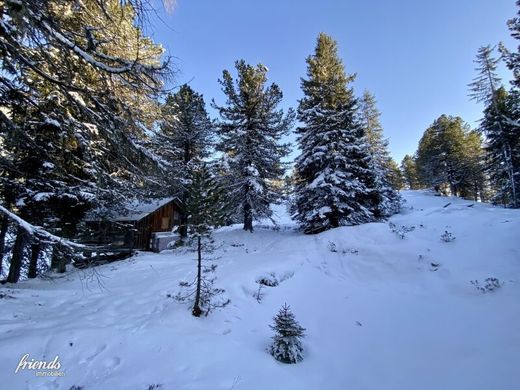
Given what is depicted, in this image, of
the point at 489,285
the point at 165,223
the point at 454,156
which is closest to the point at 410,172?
the point at 454,156

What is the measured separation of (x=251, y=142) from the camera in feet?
59.3

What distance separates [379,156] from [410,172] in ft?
102

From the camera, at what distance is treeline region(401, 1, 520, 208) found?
68.0 feet

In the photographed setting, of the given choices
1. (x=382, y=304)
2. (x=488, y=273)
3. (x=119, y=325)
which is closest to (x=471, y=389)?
(x=382, y=304)

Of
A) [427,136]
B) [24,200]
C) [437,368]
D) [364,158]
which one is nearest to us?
[437,368]

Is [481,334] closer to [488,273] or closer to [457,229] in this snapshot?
[488,273]

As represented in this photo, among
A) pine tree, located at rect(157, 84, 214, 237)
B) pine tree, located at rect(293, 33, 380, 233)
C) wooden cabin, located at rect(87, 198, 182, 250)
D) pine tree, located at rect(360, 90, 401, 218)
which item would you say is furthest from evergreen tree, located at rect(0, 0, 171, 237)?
pine tree, located at rect(360, 90, 401, 218)

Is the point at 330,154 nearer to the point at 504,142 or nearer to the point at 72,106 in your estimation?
the point at 72,106

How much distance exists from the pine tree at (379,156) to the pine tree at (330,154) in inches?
214

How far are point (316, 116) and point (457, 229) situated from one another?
30.8ft

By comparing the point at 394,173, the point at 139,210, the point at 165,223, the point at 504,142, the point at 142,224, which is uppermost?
the point at 504,142

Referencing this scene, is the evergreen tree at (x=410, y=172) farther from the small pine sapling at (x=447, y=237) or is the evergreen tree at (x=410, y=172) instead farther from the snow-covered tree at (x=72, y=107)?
the snow-covered tree at (x=72, y=107)

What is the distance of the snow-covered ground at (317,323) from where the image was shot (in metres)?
4.57

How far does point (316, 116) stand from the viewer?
16.0m
